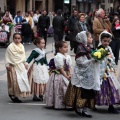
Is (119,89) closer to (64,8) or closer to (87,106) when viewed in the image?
(87,106)

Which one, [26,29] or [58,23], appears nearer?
[58,23]

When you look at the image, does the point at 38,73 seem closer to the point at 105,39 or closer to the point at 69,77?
the point at 69,77

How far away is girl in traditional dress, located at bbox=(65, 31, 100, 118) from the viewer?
9195 millimetres

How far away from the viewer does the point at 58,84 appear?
395 inches

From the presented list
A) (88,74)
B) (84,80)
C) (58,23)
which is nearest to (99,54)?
(88,74)

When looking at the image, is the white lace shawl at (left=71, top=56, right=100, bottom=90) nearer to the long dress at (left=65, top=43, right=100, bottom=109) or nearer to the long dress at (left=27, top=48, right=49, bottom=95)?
the long dress at (left=65, top=43, right=100, bottom=109)

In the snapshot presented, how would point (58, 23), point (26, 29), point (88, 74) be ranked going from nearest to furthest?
point (88, 74) → point (58, 23) → point (26, 29)

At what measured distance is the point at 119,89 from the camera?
32.9 feet

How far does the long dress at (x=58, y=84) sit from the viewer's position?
9.95m

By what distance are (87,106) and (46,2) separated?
4216cm

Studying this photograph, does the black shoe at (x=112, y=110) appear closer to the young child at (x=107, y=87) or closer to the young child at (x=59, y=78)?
the young child at (x=107, y=87)

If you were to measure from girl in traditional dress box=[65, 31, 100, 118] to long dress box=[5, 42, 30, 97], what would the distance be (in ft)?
5.52

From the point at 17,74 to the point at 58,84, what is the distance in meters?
1.23

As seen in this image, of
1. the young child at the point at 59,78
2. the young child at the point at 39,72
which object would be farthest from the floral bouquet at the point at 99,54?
the young child at the point at 39,72
